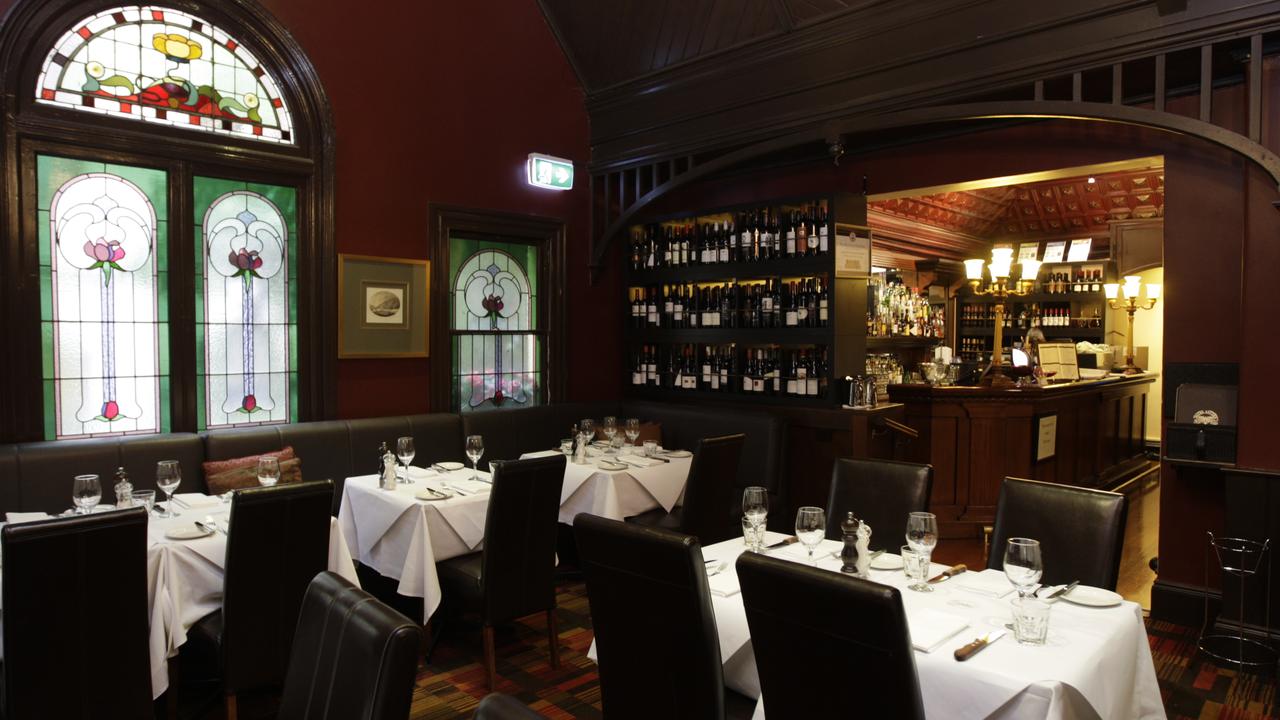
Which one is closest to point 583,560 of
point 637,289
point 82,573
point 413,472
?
point 82,573

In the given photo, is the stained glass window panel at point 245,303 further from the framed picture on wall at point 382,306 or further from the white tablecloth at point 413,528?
the white tablecloth at point 413,528

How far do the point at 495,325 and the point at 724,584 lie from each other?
163 inches

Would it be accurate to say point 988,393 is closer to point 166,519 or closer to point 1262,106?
point 1262,106

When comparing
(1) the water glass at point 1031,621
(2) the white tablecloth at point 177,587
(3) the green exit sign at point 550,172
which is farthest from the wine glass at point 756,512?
(3) the green exit sign at point 550,172

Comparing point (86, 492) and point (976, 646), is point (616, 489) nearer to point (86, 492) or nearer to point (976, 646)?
point (86, 492)

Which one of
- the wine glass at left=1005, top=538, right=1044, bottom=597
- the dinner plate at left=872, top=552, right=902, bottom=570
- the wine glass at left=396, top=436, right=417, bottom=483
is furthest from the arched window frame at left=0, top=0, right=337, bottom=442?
the wine glass at left=1005, top=538, right=1044, bottom=597

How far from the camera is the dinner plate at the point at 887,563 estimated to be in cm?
260

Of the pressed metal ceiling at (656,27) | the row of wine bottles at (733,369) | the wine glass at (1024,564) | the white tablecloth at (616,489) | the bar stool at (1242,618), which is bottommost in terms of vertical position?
the bar stool at (1242,618)

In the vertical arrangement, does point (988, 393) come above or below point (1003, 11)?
below

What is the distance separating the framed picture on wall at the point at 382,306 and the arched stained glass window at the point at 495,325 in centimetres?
31

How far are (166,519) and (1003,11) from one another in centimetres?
467

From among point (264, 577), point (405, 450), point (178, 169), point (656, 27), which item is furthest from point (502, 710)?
point (656, 27)

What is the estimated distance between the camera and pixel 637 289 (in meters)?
7.01

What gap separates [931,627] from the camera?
2064 millimetres
